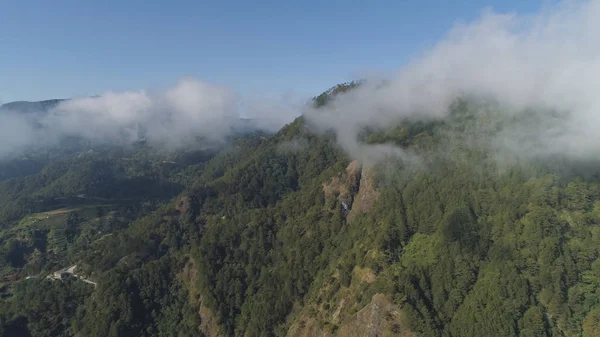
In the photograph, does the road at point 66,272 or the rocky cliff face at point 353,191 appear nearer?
the rocky cliff face at point 353,191

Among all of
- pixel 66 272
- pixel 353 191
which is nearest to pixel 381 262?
pixel 353 191

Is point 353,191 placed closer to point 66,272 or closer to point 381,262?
point 381,262

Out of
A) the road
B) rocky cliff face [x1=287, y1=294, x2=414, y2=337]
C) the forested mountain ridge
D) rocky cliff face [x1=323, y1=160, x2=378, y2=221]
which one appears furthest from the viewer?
the road

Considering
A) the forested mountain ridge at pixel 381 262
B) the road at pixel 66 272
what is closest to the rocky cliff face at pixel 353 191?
the forested mountain ridge at pixel 381 262

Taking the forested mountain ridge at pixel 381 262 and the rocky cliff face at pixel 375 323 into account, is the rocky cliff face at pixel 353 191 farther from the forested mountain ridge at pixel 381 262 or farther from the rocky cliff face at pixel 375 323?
the rocky cliff face at pixel 375 323

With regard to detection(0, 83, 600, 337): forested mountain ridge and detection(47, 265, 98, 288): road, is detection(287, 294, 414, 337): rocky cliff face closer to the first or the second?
detection(0, 83, 600, 337): forested mountain ridge

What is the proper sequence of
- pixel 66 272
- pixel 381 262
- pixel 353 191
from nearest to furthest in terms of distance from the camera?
1. pixel 381 262
2. pixel 353 191
3. pixel 66 272

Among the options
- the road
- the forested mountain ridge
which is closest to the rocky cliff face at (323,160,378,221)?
the forested mountain ridge

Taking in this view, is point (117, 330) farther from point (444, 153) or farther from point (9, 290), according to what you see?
point (444, 153)

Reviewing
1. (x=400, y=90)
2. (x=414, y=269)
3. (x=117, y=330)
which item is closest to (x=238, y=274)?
(x=117, y=330)
